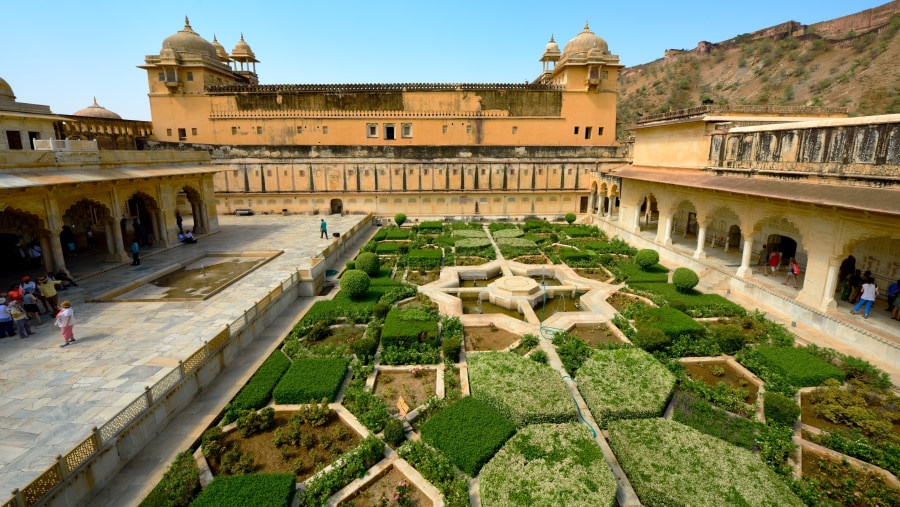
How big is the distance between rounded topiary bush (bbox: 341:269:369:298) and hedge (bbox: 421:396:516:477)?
7357 mm

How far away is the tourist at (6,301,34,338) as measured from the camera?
37.8 ft

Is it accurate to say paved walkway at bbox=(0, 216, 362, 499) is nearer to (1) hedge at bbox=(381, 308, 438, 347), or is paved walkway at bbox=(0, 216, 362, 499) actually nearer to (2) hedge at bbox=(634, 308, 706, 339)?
(1) hedge at bbox=(381, 308, 438, 347)

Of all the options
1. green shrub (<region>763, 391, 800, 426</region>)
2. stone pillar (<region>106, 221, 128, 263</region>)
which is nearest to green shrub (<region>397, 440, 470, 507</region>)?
green shrub (<region>763, 391, 800, 426</region>)

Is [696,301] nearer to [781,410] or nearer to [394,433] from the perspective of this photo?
[781,410]

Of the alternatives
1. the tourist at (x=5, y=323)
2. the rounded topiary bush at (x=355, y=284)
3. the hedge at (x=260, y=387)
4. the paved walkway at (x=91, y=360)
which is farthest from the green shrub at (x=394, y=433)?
the tourist at (x=5, y=323)

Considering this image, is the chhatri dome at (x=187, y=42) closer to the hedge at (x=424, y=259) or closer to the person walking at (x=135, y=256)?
the person walking at (x=135, y=256)

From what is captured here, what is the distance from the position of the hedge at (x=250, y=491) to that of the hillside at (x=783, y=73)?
40.4 metres

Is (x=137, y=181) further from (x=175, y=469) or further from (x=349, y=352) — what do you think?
(x=175, y=469)

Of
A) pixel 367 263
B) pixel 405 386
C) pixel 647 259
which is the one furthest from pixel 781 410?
pixel 367 263

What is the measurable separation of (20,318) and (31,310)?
2.76 feet

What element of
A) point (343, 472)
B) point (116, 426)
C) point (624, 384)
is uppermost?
point (116, 426)

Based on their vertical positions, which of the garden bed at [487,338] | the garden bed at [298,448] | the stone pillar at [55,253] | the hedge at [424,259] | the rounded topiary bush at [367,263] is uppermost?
the stone pillar at [55,253]

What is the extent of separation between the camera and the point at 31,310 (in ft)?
40.2

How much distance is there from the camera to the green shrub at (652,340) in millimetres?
11750
